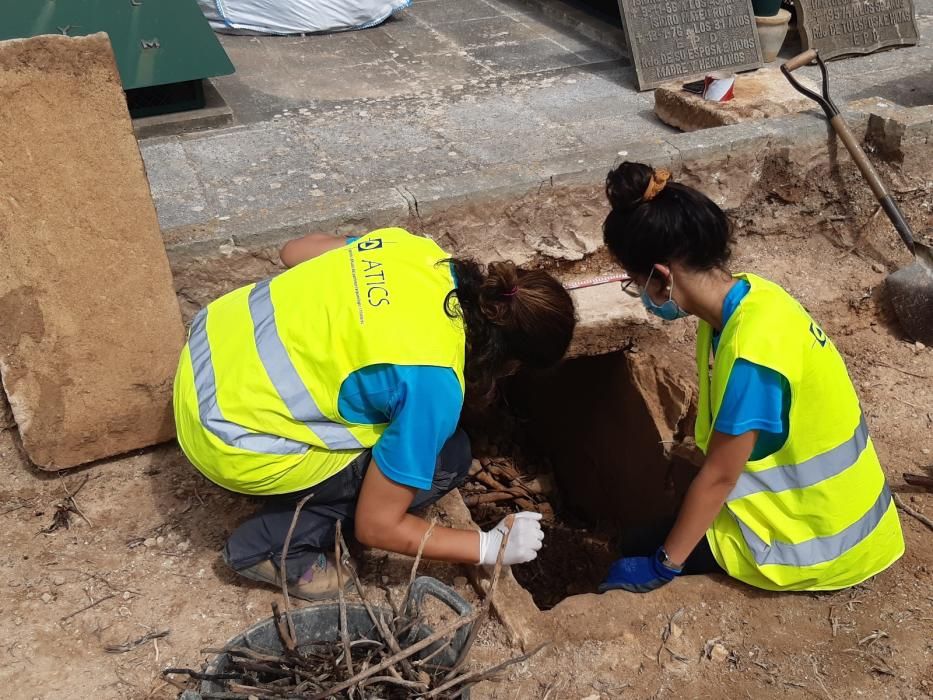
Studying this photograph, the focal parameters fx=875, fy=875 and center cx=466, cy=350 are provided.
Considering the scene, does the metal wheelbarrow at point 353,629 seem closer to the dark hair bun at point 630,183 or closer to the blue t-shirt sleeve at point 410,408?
the blue t-shirt sleeve at point 410,408

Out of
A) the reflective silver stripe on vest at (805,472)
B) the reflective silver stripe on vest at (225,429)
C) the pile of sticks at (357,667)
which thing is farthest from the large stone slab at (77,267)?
the reflective silver stripe on vest at (805,472)

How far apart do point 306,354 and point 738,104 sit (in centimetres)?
343

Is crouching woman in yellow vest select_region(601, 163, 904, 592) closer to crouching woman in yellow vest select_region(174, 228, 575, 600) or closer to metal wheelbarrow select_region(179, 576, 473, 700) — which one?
crouching woman in yellow vest select_region(174, 228, 575, 600)

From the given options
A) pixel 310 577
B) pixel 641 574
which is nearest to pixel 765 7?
pixel 641 574

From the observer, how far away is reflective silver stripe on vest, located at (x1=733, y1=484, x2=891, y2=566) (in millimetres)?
2447

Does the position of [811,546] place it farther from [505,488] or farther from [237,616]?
[505,488]

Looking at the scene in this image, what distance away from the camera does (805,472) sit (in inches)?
93.0

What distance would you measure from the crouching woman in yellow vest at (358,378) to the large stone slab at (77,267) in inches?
15.8

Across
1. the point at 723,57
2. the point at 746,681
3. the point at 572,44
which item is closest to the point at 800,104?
the point at 723,57

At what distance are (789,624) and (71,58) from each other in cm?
255

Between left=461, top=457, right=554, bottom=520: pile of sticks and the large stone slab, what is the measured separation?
5.36 ft

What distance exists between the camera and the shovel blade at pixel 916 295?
391 centimetres

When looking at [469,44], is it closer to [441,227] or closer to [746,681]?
[441,227]

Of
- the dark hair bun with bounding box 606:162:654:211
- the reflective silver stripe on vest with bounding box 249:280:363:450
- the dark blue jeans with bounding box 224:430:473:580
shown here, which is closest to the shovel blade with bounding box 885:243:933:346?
the dark hair bun with bounding box 606:162:654:211
